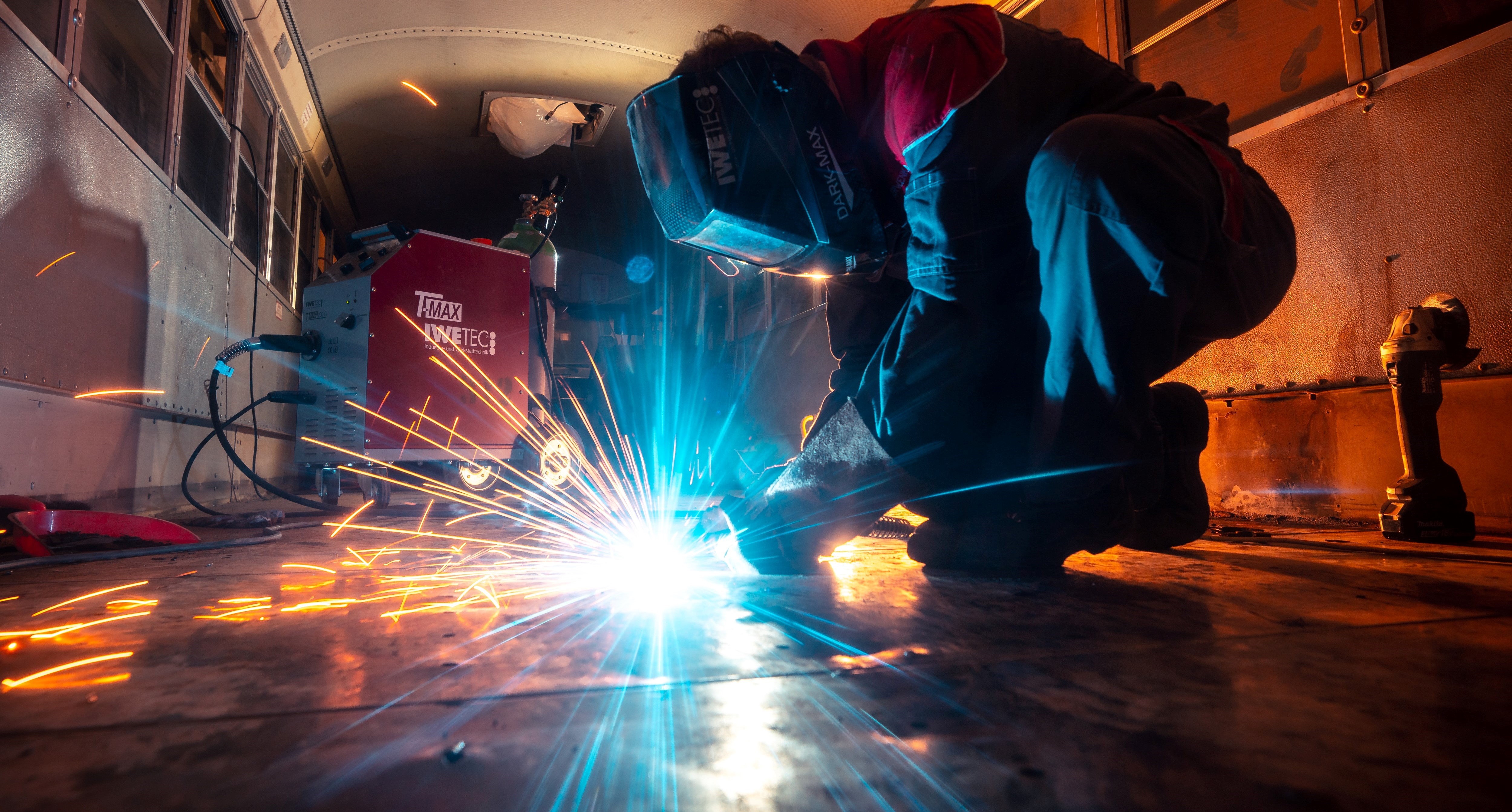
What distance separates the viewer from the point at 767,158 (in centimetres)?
126

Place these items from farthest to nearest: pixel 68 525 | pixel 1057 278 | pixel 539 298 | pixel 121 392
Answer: pixel 539 298, pixel 121 392, pixel 68 525, pixel 1057 278

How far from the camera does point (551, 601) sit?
38.8 inches

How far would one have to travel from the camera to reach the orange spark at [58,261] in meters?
1.75

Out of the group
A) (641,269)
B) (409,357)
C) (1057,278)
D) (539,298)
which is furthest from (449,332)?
(641,269)

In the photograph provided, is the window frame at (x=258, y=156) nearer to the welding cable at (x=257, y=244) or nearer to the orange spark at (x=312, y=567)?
the welding cable at (x=257, y=244)

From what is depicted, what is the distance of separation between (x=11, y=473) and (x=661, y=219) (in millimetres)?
1722

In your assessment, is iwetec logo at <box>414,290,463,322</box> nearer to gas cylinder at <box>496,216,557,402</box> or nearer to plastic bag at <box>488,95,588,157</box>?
gas cylinder at <box>496,216,557,402</box>

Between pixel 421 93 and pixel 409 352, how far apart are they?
201 centimetres

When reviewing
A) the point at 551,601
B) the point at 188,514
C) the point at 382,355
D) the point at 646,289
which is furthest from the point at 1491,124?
the point at 646,289

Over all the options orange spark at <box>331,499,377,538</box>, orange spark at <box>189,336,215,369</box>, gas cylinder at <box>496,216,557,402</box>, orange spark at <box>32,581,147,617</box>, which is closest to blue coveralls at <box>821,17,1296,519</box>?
orange spark at <box>32,581,147,617</box>

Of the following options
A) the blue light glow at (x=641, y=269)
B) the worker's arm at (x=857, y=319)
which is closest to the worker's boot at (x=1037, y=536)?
the worker's arm at (x=857, y=319)

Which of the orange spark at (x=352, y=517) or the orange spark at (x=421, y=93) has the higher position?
the orange spark at (x=421, y=93)

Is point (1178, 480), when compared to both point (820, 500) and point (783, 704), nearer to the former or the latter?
point (820, 500)

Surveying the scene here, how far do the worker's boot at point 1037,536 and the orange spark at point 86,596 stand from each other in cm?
129
